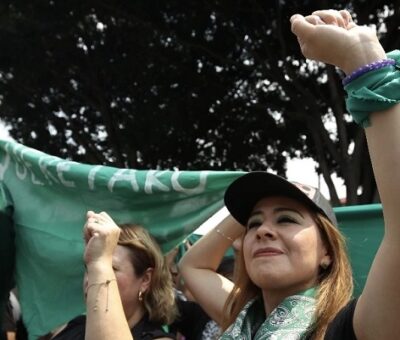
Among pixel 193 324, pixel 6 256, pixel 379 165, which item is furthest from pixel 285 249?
pixel 6 256

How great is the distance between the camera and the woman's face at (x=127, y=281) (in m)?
2.28

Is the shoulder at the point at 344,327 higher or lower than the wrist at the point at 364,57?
lower

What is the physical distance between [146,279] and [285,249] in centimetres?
82

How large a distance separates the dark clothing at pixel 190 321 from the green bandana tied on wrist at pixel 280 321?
794 mm

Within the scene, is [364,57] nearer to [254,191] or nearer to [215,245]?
[254,191]

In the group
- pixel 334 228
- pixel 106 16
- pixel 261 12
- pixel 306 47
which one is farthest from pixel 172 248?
pixel 106 16

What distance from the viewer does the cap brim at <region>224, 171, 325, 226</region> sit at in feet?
5.77

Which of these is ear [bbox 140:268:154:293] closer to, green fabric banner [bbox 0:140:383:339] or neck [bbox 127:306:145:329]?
neck [bbox 127:306:145:329]

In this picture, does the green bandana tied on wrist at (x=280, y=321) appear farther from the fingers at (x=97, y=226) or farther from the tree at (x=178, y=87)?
the tree at (x=178, y=87)

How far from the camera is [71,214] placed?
2.89m

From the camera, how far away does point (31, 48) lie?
10.5 m

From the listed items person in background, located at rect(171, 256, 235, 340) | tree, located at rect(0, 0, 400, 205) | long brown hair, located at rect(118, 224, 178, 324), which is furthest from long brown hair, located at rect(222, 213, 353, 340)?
tree, located at rect(0, 0, 400, 205)

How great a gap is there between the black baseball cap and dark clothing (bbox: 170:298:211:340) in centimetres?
71

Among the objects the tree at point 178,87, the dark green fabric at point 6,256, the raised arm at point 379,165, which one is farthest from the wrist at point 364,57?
the tree at point 178,87
